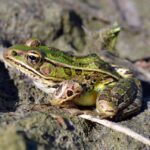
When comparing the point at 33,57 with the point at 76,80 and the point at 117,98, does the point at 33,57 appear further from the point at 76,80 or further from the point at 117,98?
the point at 117,98

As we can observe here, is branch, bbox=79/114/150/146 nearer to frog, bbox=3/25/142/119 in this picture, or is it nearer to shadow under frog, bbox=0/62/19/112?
frog, bbox=3/25/142/119

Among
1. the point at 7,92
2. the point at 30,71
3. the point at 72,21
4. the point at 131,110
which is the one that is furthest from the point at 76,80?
the point at 72,21

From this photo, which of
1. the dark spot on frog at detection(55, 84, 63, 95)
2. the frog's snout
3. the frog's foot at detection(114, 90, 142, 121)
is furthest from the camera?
the dark spot on frog at detection(55, 84, 63, 95)

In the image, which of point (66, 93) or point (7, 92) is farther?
point (7, 92)

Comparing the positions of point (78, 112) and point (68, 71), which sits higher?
point (68, 71)

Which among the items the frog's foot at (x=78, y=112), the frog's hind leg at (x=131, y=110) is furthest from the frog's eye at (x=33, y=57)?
the frog's hind leg at (x=131, y=110)

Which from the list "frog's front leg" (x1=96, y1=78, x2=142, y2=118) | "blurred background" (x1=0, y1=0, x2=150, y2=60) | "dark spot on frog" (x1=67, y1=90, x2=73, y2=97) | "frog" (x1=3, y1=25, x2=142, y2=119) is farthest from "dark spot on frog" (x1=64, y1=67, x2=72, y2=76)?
"blurred background" (x1=0, y1=0, x2=150, y2=60)

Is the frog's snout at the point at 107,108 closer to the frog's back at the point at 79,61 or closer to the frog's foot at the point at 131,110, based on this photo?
the frog's foot at the point at 131,110

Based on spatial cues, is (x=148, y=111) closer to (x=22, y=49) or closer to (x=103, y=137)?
(x=103, y=137)

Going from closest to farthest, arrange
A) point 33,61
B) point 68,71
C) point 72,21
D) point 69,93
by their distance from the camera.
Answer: point 69,93, point 33,61, point 68,71, point 72,21
